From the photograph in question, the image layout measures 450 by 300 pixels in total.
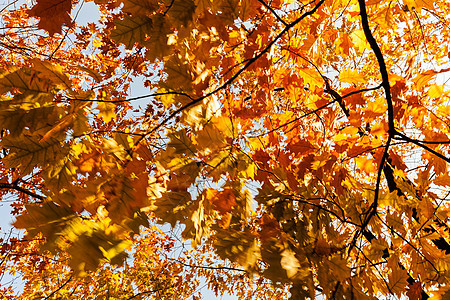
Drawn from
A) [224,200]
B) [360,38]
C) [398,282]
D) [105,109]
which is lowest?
[398,282]

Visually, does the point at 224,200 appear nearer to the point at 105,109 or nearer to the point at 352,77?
the point at 105,109

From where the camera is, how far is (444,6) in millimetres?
5090

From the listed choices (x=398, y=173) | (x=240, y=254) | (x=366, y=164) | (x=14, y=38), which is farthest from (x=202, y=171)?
(x=14, y=38)

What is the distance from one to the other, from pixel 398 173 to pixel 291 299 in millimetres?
1879

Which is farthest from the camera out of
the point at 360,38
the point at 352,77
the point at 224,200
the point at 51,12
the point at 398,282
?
the point at 360,38

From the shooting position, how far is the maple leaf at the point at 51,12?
1052 mm

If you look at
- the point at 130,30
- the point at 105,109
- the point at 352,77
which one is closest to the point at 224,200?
the point at 105,109

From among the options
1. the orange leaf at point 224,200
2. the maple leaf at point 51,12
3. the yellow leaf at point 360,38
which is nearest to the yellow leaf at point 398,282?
the orange leaf at point 224,200

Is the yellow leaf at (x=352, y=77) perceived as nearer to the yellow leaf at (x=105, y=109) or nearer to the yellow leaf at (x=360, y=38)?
the yellow leaf at (x=360, y=38)

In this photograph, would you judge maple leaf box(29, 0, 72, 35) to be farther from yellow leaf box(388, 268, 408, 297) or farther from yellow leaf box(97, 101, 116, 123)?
yellow leaf box(388, 268, 408, 297)

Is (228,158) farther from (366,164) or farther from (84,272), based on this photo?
(366,164)

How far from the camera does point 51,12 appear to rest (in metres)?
1.07

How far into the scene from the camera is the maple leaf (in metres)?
1.05

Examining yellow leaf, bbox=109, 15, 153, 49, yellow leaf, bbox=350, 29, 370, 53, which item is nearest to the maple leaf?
yellow leaf, bbox=109, 15, 153, 49
